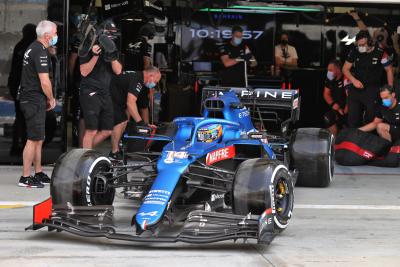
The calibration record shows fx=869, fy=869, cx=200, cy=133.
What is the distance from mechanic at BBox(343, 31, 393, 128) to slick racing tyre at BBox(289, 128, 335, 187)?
10.0 feet

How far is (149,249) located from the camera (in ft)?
22.6

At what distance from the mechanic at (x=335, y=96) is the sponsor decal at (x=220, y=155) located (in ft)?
21.5

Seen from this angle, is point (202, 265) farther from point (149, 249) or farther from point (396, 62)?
point (396, 62)

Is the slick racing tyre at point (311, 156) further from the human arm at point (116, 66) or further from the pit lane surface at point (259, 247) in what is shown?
the human arm at point (116, 66)

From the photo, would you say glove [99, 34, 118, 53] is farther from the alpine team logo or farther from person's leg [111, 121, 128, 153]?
the alpine team logo

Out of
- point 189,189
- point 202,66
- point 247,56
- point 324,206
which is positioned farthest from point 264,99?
point 202,66

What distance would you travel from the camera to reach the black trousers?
12938 mm

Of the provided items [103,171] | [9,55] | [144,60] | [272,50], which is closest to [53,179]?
[103,171]

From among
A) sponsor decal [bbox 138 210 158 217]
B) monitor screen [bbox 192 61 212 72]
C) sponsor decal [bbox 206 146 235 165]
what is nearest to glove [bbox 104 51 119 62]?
sponsor decal [bbox 206 146 235 165]

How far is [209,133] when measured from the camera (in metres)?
8.06

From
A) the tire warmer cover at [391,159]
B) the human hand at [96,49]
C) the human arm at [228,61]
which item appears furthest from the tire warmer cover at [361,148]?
the human hand at [96,49]

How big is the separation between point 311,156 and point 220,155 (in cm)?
215

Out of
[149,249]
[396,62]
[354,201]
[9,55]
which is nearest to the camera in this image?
[149,249]

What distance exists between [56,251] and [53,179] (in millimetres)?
954
